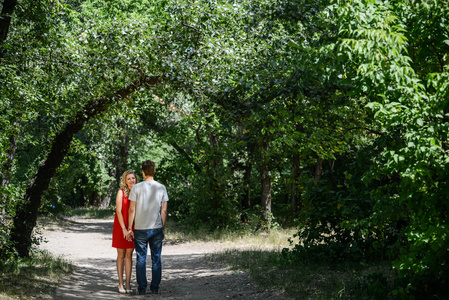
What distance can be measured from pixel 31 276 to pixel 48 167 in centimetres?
288

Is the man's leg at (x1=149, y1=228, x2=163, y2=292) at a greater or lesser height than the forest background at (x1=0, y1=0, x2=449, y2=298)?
lesser

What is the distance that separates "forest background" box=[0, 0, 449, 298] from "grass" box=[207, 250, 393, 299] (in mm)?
327

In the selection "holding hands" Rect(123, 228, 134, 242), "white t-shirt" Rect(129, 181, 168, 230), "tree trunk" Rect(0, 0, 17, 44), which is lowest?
"holding hands" Rect(123, 228, 134, 242)

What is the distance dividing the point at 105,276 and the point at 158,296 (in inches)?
118

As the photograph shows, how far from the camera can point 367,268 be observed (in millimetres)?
7980

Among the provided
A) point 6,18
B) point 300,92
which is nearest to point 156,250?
point 300,92

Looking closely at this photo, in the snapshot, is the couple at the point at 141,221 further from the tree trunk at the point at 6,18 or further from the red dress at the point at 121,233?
the tree trunk at the point at 6,18

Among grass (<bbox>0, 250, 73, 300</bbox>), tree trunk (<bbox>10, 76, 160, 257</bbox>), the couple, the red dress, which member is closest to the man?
the couple

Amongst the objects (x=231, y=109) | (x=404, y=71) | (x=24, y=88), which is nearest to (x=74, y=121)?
(x=24, y=88)

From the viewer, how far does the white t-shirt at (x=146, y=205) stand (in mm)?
7227

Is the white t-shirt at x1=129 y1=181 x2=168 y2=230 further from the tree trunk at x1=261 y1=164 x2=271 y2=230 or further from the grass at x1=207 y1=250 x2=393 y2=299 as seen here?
the tree trunk at x1=261 y1=164 x2=271 y2=230

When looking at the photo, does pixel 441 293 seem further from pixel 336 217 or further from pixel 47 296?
pixel 47 296

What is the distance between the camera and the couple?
724 cm

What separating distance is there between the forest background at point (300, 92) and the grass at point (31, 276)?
0.37 meters
